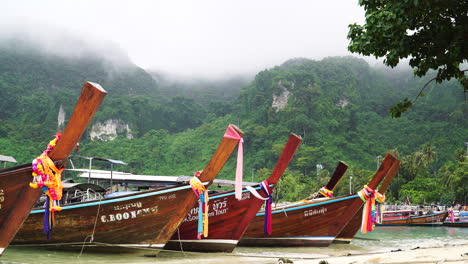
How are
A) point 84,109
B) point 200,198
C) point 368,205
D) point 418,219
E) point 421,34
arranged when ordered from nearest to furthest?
1. point 84,109
2. point 421,34
3. point 200,198
4. point 368,205
5. point 418,219

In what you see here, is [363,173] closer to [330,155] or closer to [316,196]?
[330,155]

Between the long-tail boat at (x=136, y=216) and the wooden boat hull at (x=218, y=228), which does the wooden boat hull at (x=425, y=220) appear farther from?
the long-tail boat at (x=136, y=216)

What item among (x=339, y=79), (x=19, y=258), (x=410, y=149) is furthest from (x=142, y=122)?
(x=19, y=258)

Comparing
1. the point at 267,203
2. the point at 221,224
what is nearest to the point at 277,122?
the point at 267,203

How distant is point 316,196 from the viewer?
559 inches

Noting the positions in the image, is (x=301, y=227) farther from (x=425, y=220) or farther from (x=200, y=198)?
(x=425, y=220)

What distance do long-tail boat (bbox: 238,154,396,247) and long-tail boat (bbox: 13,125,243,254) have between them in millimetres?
3652

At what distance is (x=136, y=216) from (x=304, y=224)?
484 centimetres

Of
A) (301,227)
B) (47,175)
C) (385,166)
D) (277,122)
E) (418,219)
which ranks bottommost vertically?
(418,219)

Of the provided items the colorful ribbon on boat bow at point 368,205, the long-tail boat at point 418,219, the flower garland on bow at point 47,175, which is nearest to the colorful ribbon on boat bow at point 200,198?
the flower garland on bow at point 47,175

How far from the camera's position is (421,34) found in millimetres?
6441

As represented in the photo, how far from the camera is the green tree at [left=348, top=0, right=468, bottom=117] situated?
6.05m

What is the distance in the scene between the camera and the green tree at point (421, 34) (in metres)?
6.05

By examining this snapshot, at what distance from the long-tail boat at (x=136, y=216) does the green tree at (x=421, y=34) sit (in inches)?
113
